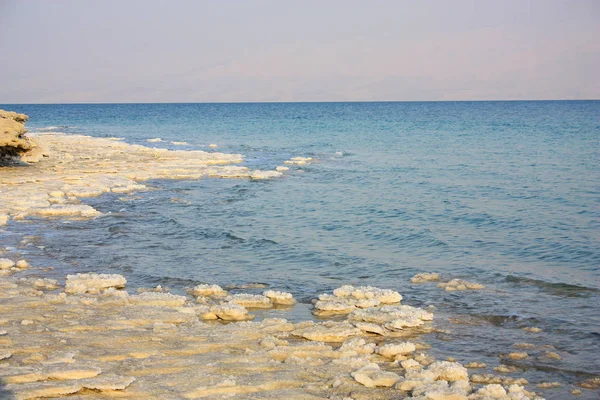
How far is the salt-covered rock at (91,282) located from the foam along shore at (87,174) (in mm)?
6081

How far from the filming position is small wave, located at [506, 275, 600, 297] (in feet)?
33.6

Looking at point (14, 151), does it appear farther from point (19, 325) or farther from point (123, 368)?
point (123, 368)

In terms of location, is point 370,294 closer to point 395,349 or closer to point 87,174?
point 395,349

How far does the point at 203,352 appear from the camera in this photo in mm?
7238

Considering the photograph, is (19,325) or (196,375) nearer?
(196,375)

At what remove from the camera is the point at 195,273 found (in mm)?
11555

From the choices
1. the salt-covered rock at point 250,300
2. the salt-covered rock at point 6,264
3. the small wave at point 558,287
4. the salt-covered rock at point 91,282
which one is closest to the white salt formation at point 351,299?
the salt-covered rock at point 250,300

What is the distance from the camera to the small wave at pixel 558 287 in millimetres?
10227

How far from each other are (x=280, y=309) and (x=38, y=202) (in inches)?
433

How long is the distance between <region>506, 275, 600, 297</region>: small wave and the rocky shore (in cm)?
103

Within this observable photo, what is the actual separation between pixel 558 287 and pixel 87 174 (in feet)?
61.8

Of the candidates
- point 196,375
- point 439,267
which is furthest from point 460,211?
point 196,375

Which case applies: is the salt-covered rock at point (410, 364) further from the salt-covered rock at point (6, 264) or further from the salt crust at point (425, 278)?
the salt-covered rock at point (6, 264)

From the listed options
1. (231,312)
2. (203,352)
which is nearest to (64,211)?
(231,312)
